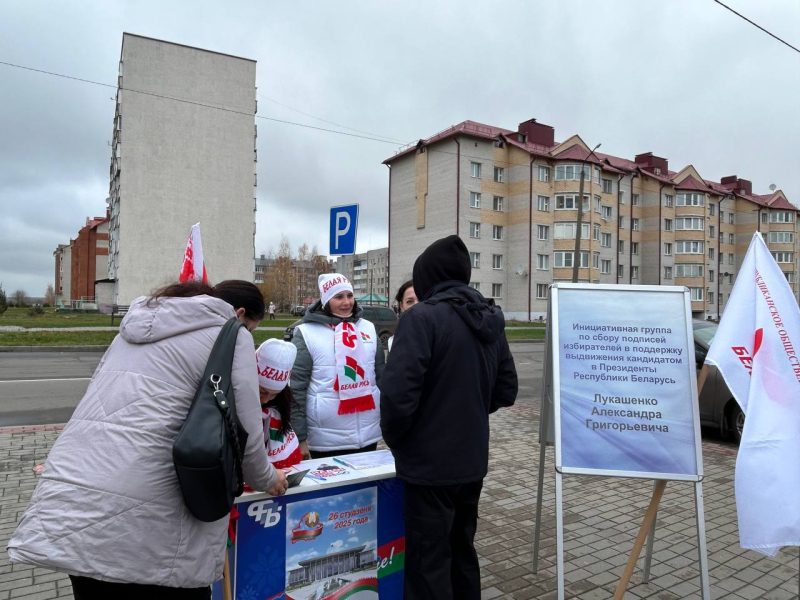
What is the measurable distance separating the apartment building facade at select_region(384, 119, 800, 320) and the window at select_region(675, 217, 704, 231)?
0.37ft

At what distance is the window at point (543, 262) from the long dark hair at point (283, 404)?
4510 cm

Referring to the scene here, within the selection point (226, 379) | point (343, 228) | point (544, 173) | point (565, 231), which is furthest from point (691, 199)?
point (226, 379)

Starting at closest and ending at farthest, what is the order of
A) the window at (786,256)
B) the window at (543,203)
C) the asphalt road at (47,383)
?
the asphalt road at (47,383) < the window at (543,203) < the window at (786,256)

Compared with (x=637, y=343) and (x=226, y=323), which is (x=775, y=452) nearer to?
(x=637, y=343)

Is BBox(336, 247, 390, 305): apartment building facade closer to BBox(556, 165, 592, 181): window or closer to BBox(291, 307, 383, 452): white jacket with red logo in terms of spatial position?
BBox(556, 165, 592, 181): window

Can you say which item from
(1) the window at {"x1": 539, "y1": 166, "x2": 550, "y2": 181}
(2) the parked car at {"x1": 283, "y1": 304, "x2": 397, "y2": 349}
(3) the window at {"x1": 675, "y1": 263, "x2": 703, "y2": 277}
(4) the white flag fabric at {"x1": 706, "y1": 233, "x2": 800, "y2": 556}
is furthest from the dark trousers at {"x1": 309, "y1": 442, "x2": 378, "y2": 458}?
(3) the window at {"x1": 675, "y1": 263, "x2": 703, "y2": 277}

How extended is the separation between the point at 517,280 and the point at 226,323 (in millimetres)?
45908

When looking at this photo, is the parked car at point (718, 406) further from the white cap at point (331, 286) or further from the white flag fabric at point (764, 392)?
the white cap at point (331, 286)

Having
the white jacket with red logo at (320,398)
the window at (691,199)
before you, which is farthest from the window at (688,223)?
the white jacket with red logo at (320,398)

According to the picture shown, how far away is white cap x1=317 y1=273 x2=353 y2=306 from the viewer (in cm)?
337

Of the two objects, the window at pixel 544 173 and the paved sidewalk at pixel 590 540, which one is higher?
the window at pixel 544 173

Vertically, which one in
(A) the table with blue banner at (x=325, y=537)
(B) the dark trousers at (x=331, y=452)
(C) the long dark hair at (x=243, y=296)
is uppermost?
(C) the long dark hair at (x=243, y=296)

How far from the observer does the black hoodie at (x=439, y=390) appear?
2.45 meters

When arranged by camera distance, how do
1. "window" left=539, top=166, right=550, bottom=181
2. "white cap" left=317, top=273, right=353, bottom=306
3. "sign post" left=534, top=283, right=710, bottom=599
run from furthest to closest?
"window" left=539, top=166, right=550, bottom=181 → "white cap" left=317, top=273, right=353, bottom=306 → "sign post" left=534, top=283, right=710, bottom=599
